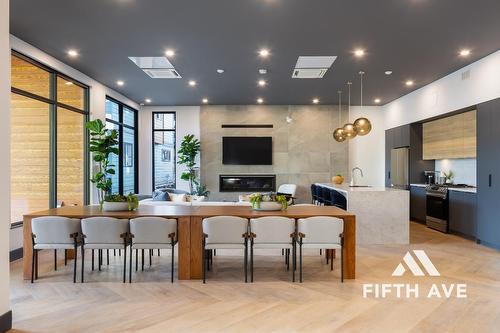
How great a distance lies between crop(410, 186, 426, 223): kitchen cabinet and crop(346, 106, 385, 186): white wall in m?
2.06

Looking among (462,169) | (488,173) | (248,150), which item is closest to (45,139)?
(248,150)

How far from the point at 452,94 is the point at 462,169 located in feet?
5.72

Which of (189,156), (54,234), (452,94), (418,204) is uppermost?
(452,94)

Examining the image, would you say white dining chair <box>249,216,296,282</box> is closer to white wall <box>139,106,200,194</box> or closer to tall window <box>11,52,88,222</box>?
tall window <box>11,52,88,222</box>

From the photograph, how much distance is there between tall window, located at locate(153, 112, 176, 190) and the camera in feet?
35.1

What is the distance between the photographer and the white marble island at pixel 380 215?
6.05 meters

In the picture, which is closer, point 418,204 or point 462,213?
point 462,213

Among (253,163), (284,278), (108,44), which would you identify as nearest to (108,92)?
(108,44)

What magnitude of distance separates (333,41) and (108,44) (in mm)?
3494

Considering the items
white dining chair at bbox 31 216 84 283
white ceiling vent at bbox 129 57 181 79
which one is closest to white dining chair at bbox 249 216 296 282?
white dining chair at bbox 31 216 84 283

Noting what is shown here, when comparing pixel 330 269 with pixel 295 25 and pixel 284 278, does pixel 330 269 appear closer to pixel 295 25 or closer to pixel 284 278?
pixel 284 278

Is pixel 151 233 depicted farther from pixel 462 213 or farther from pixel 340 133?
pixel 462 213

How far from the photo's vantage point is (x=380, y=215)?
20.0 feet

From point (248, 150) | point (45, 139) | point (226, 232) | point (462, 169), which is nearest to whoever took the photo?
point (226, 232)
